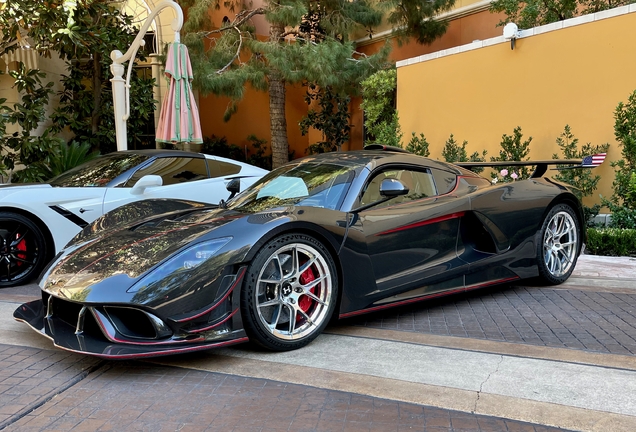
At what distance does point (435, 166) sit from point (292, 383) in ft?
A: 7.49

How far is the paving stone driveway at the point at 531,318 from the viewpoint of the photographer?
11.9 feet

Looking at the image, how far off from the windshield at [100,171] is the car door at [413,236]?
3155 millimetres

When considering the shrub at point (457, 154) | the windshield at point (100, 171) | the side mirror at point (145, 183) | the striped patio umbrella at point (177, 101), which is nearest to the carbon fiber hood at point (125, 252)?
the side mirror at point (145, 183)

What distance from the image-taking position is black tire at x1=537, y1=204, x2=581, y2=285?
4859mm

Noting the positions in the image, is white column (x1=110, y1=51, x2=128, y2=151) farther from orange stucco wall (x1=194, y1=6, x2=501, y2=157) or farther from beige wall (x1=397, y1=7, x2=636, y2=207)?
orange stucco wall (x1=194, y1=6, x2=501, y2=157)

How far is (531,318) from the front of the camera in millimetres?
4090

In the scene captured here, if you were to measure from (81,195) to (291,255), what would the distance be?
10.1 ft

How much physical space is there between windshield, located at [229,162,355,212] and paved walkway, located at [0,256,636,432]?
0.94 metres

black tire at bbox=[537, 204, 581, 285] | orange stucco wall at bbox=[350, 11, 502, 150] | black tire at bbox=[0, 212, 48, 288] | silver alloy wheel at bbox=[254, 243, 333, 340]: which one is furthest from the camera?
orange stucco wall at bbox=[350, 11, 502, 150]

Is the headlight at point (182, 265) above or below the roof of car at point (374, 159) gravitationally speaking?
below

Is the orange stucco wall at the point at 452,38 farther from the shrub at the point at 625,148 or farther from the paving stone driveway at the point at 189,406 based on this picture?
the paving stone driveway at the point at 189,406

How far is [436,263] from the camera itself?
4086mm

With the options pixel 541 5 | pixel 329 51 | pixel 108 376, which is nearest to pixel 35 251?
pixel 108 376

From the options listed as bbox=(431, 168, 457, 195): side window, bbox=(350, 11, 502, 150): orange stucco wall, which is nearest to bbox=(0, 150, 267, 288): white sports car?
bbox=(431, 168, 457, 195): side window
